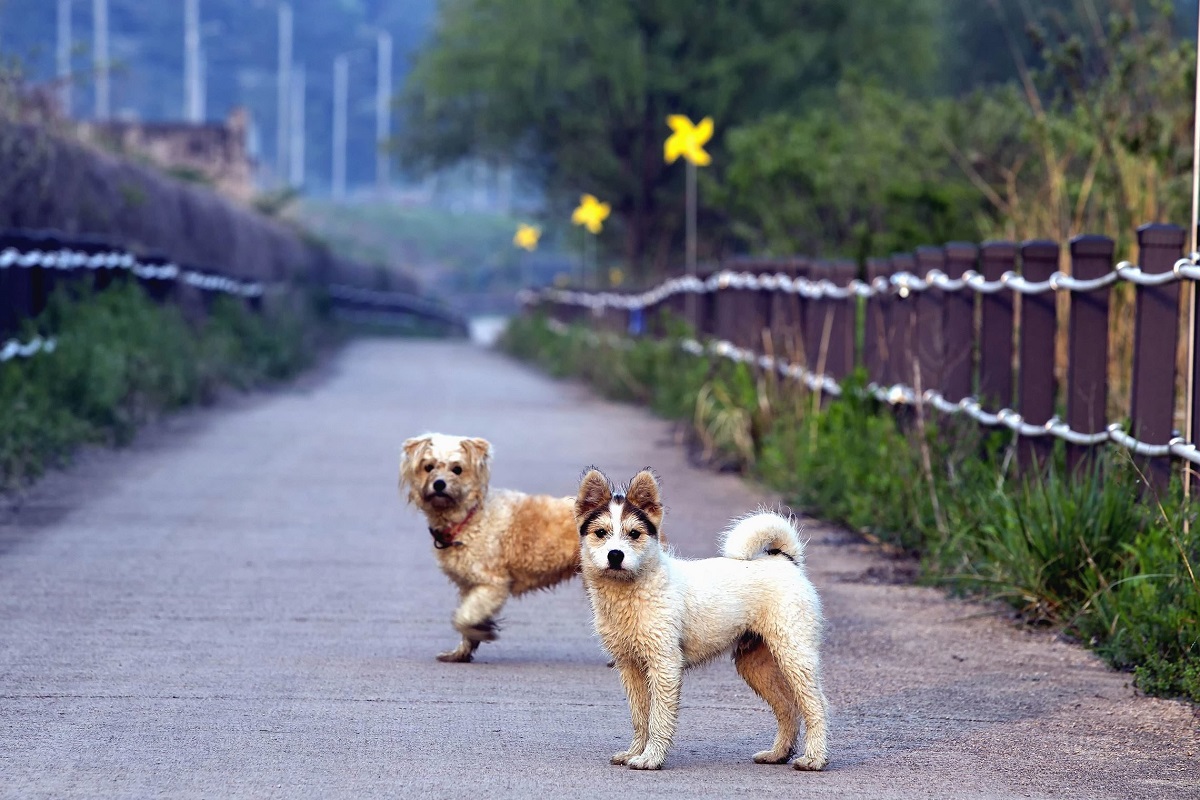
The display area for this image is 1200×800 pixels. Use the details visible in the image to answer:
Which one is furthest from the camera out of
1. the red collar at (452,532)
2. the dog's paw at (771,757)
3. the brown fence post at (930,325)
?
the brown fence post at (930,325)

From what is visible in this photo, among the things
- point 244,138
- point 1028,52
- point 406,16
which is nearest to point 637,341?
point 1028,52

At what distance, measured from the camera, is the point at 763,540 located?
6.12 metres

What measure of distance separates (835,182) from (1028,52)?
59.2ft

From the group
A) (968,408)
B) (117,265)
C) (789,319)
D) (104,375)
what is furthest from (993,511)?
(117,265)

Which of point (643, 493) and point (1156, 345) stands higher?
point (1156, 345)

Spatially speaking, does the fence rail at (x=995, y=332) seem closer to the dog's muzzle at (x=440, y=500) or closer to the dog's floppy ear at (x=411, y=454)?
the dog's muzzle at (x=440, y=500)

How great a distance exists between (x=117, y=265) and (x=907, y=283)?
9031 millimetres

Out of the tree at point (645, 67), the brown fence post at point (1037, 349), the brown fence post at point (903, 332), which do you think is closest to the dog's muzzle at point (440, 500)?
the brown fence post at point (1037, 349)

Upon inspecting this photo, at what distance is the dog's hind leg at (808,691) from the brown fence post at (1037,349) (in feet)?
14.3

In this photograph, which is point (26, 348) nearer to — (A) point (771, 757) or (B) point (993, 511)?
(B) point (993, 511)

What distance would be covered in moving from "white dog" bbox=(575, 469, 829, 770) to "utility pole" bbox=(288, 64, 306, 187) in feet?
360

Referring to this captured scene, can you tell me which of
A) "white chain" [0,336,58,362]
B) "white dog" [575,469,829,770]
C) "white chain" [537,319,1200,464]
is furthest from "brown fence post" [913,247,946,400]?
"white chain" [0,336,58,362]

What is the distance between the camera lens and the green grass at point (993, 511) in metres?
7.37

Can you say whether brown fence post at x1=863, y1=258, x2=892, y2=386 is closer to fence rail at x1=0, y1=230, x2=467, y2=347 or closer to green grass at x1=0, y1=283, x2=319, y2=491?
green grass at x1=0, y1=283, x2=319, y2=491
